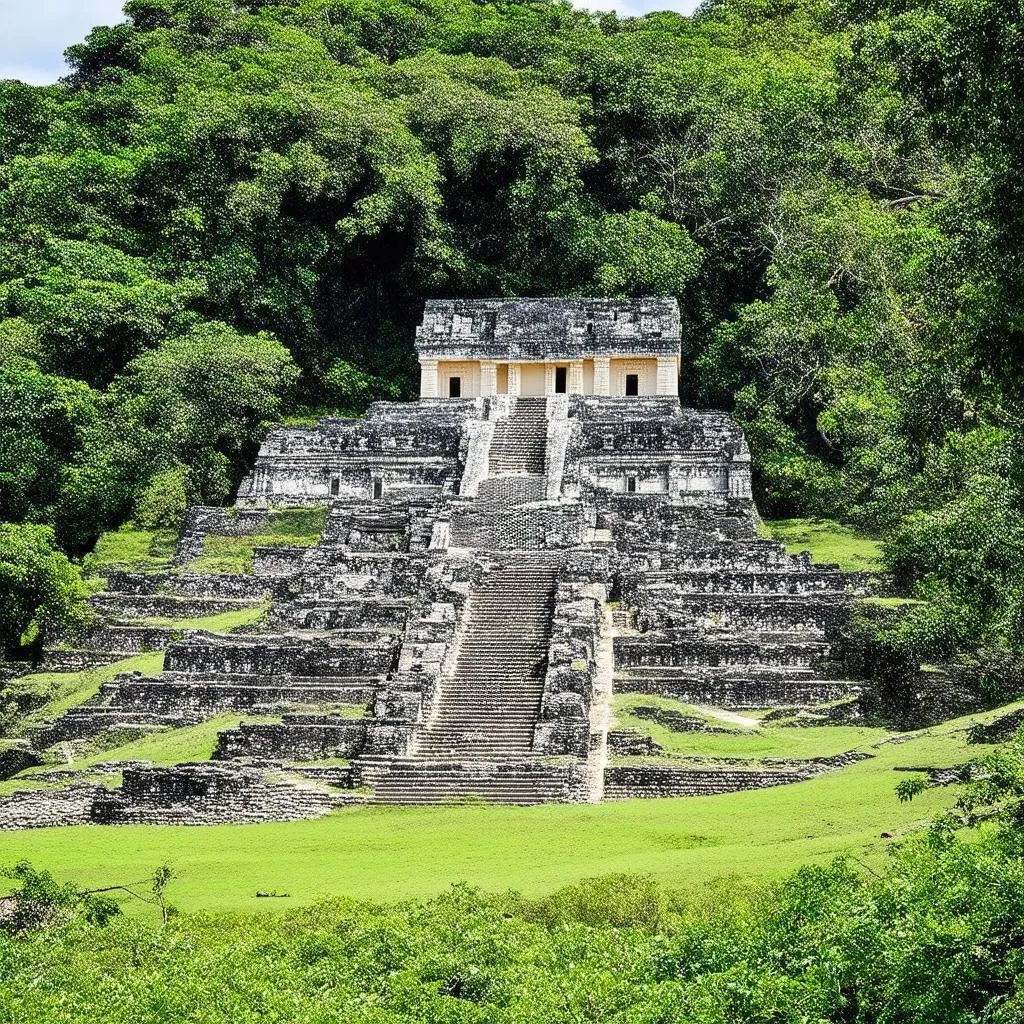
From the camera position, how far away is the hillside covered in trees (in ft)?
139

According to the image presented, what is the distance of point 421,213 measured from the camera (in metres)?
50.9

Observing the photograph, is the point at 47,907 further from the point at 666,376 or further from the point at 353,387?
the point at 353,387

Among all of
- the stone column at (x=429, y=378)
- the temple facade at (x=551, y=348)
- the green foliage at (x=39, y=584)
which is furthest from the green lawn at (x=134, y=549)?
the temple facade at (x=551, y=348)

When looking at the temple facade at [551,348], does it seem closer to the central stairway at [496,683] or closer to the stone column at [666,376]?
the stone column at [666,376]

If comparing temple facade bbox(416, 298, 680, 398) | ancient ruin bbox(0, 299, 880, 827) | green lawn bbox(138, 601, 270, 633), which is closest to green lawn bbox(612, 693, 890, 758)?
ancient ruin bbox(0, 299, 880, 827)

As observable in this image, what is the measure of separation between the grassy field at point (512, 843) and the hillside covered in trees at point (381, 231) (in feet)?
35.4

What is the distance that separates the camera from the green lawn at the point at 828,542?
124 ft

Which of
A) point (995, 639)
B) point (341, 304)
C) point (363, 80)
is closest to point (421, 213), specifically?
point (341, 304)

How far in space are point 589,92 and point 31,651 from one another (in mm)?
28219

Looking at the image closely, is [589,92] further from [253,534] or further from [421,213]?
[253,534]

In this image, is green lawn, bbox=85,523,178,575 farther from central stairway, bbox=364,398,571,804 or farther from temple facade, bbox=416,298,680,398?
temple facade, bbox=416,298,680,398

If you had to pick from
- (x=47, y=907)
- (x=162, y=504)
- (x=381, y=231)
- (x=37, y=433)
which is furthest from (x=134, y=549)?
(x=47, y=907)

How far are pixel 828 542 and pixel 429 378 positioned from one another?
12.1 m

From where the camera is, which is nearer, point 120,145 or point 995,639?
point 995,639
